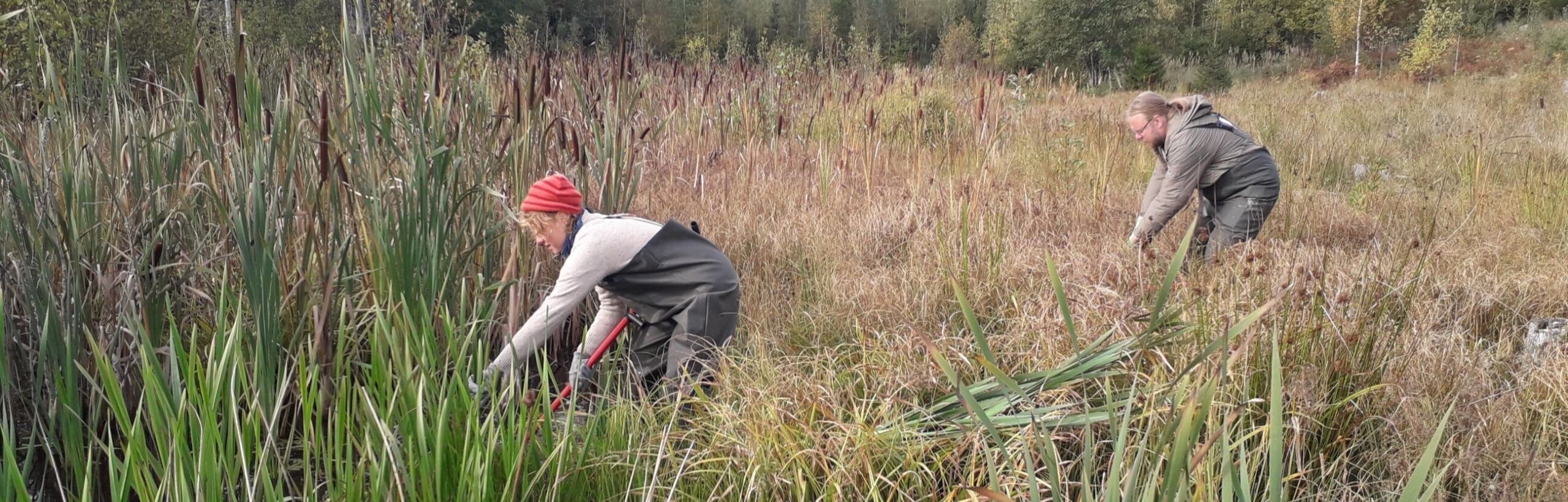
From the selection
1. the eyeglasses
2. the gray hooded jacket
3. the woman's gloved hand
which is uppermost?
the eyeglasses

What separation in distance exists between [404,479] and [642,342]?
1.42 m

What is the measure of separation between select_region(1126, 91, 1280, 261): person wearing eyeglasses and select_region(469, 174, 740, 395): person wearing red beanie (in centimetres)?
195

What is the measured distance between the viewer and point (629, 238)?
8.35 feet

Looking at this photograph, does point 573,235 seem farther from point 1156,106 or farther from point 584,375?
point 1156,106

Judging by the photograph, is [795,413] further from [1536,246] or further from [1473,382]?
[1536,246]

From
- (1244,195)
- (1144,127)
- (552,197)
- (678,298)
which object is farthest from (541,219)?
(1244,195)

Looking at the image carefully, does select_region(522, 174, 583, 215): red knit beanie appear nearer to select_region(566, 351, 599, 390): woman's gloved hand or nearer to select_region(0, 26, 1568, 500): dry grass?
select_region(0, 26, 1568, 500): dry grass

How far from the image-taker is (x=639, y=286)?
2.68 m

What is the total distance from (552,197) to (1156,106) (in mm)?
2819

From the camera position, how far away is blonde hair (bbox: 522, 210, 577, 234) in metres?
2.49

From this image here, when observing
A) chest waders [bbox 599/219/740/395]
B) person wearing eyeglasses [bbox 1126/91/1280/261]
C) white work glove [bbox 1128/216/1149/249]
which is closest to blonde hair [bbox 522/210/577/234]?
chest waders [bbox 599/219/740/395]

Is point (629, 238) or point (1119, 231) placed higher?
point (629, 238)

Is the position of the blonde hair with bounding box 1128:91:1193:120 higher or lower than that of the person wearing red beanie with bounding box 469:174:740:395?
higher

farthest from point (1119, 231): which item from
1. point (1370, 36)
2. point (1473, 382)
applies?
point (1370, 36)
